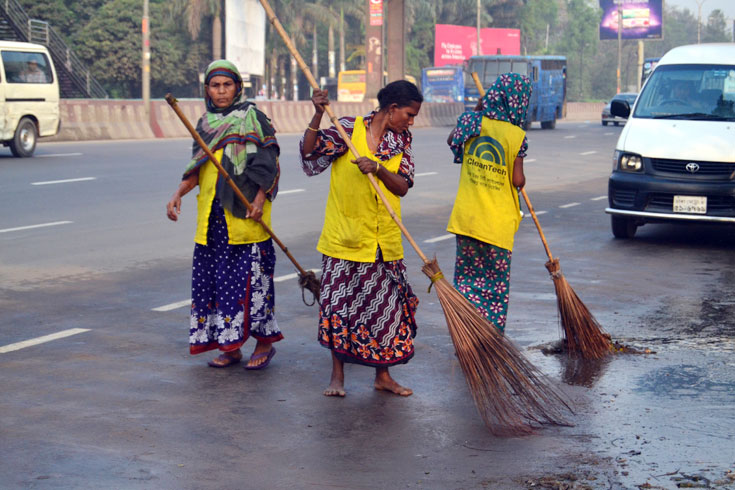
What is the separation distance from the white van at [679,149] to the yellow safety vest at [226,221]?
5920 millimetres

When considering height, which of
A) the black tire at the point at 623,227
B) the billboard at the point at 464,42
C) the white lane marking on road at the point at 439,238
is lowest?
the white lane marking on road at the point at 439,238

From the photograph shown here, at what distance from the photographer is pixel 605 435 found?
15.5 feet

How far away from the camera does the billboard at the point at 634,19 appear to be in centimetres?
8556

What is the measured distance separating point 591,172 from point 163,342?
15.4m

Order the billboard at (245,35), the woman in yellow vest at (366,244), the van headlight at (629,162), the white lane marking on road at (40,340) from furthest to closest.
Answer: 1. the billboard at (245,35)
2. the van headlight at (629,162)
3. the white lane marking on road at (40,340)
4. the woman in yellow vest at (366,244)

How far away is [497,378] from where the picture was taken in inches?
194

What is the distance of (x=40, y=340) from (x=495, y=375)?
2.98 meters

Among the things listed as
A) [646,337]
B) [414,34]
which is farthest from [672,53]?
[414,34]

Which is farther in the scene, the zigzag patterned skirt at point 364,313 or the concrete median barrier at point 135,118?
the concrete median barrier at point 135,118

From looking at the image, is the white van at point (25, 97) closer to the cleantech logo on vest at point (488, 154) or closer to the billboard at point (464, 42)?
the cleantech logo on vest at point (488, 154)

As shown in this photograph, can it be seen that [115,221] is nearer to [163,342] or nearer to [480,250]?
[163,342]

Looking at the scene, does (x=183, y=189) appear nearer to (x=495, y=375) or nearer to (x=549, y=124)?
(x=495, y=375)

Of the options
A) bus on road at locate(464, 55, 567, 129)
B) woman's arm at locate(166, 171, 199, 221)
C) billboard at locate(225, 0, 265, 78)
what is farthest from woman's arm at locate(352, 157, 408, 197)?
billboard at locate(225, 0, 265, 78)

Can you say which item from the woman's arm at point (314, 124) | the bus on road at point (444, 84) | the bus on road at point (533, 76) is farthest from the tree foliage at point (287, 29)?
the woman's arm at point (314, 124)
